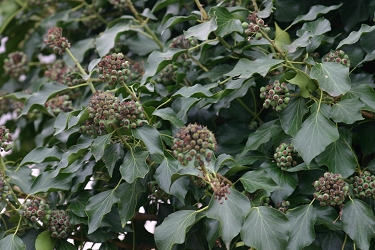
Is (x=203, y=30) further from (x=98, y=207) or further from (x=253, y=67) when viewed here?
(x=98, y=207)

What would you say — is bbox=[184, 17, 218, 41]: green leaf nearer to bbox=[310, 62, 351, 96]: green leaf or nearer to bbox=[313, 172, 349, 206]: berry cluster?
bbox=[310, 62, 351, 96]: green leaf

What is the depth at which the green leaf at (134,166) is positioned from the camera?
137 cm

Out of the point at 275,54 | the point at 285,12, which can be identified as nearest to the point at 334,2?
the point at 285,12

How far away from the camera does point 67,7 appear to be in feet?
7.77

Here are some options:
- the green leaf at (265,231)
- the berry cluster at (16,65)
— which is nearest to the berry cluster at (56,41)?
the berry cluster at (16,65)

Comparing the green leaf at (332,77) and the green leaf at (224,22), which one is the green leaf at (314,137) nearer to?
the green leaf at (332,77)

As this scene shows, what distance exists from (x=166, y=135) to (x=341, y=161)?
0.43 meters

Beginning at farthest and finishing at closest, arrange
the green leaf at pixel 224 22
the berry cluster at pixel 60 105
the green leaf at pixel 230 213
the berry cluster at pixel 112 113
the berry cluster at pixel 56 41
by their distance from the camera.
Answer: the berry cluster at pixel 60 105 < the berry cluster at pixel 56 41 < the green leaf at pixel 224 22 < the berry cluster at pixel 112 113 < the green leaf at pixel 230 213

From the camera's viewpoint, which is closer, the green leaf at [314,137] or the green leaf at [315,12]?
the green leaf at [314,137]

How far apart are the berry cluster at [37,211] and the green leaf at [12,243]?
0.19 feet

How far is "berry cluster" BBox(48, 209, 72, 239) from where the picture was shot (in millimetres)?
1512

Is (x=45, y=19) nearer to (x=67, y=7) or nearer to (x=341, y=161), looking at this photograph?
(x=67, y=7)

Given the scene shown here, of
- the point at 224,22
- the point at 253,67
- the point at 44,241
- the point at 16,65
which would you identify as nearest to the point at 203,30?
the point at 224,22

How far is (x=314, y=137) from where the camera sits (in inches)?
53.0
